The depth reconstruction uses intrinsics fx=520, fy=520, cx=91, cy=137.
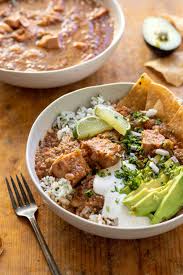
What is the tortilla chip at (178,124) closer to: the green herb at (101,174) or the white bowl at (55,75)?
the green herb at (101,174)

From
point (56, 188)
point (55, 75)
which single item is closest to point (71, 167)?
point (56, 188)

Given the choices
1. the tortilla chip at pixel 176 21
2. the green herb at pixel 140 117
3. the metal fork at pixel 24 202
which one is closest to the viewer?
the metal fork at pixel 24 202

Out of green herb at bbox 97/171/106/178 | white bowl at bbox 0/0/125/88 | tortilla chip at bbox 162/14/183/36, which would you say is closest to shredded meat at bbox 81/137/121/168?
green herb at bbox 97/171/106/178

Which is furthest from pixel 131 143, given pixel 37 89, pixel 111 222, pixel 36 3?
pixel 36 3

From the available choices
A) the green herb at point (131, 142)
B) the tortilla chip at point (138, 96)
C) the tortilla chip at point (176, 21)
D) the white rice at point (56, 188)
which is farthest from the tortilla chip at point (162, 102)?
the tortilla chip at point (176, 21)

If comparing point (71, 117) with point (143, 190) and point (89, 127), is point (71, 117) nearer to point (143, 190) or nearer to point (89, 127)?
point (89, 127)

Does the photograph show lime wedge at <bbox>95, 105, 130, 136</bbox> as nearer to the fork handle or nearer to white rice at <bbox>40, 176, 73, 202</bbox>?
white rice at <bbox>40, 176, 73, 202</bbox>
